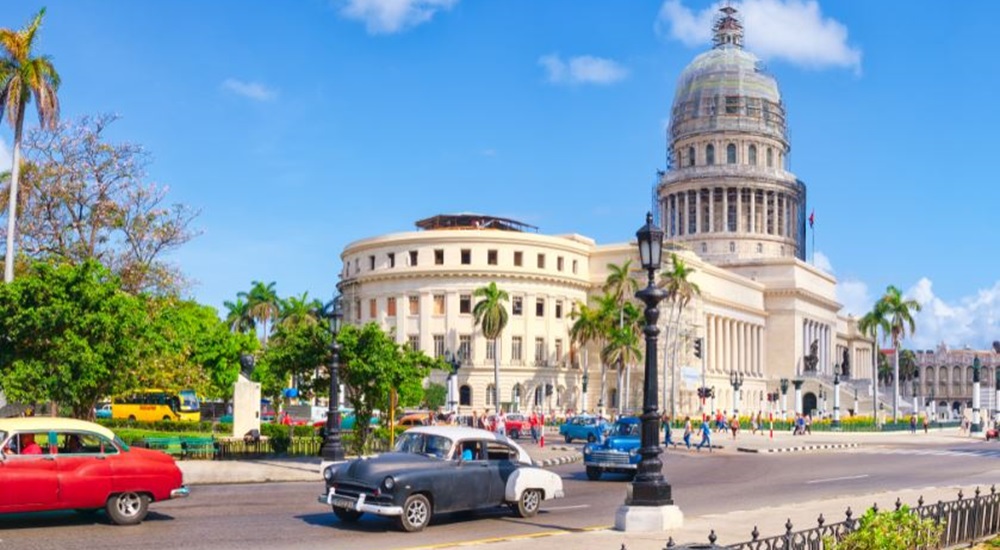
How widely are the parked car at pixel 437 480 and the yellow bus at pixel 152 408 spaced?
4524 centimetres

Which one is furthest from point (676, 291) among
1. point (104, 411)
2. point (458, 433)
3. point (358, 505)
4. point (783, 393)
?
point (358, 505)

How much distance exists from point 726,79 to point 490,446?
12176cm

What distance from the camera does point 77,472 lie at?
652 inches

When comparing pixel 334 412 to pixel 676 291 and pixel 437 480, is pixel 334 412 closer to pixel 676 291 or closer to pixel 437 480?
pixel 437 480

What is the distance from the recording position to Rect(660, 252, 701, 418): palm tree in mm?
87062

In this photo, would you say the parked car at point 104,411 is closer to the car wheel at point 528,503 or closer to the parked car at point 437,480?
the parked car at point 437,480

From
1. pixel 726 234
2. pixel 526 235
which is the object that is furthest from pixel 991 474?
pixel 726 234

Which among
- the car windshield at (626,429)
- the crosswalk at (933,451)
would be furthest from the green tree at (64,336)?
the crosswalk at (933,451)

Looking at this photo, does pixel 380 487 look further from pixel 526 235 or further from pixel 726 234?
pixel 726 234

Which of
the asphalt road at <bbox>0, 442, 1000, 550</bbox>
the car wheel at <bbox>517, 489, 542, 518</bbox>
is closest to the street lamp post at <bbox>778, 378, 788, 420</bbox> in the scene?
the asphalt road at <bbox>0, 442, 1000, 550</bbox>

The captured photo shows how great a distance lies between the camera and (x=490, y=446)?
1895 centimetres

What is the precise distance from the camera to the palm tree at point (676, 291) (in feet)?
286

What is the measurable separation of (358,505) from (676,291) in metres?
73.5

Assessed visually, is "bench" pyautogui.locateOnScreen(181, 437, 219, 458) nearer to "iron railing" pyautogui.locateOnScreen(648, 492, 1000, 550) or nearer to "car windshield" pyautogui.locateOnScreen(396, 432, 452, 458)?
"car windshield" pyautogui.locateOnScreen(396, 432, 452, 458)
